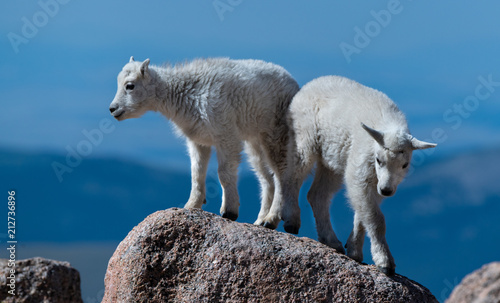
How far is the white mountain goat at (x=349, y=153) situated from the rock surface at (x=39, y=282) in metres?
3.88

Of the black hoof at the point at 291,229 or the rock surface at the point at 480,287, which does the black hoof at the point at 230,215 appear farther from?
the rock surface at the point at 480,287

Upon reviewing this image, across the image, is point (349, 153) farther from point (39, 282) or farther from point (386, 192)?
point (39, 282)

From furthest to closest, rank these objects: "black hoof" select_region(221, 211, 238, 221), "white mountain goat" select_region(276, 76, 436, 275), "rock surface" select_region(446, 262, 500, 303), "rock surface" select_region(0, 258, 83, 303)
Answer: "black hoof" select_region(221, 211, 238, 221) < "white mountain goat" select_region(276, 76, 436, 275) < "rock surface" select_region(0, 258, 83, 303) < "rock surface" select_region(446, 262, 500, 303)

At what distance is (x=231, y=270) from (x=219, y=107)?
301 cm

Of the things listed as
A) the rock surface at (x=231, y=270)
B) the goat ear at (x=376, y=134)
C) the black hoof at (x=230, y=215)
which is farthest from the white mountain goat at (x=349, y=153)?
the black hoof at (x=230, y=215)

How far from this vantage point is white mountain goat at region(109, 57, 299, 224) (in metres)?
9.22

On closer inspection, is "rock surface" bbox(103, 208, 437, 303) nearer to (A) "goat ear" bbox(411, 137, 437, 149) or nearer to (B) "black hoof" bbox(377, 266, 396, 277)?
(B) "black hoof" bbox(377, 266, 396, 277)

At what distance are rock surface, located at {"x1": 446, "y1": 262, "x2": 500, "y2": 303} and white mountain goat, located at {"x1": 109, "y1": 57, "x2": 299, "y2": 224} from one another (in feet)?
16.9

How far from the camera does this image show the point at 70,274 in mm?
5816

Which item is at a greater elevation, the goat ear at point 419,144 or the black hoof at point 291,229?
the goat ear at point 419,144

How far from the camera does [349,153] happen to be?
813 cm

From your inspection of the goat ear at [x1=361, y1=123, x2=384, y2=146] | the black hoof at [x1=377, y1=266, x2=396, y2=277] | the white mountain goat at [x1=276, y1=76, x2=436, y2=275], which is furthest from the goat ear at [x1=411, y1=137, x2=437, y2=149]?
the black hoof at [x1=377, y1=266, x2=396, y2=277]

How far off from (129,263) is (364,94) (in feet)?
13.5

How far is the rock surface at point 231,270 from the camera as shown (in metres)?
7.15
